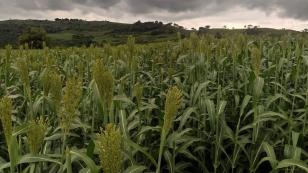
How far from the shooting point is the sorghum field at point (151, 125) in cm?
235

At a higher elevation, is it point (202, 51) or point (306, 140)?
point (202, 51)

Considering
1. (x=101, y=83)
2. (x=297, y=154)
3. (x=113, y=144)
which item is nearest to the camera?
(x=113, y=144)

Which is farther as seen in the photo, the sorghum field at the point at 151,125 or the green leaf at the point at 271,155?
the green leaf at the point at 271,155

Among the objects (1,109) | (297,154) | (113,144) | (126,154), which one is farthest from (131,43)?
(113,144)

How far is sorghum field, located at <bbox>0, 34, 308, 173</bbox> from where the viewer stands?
7.72ft

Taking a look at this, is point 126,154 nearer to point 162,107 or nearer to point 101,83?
point 101,83

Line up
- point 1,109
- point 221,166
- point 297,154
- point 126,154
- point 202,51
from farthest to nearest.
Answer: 1. point 202,51
2. point 221,166
3. point 297,154
4. point 126,154
5. point 1,109

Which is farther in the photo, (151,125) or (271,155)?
(151,125)

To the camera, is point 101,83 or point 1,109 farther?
point 101,83

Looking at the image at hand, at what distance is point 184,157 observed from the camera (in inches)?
172

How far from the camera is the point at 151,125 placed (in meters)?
5.08

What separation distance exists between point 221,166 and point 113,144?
2929mm

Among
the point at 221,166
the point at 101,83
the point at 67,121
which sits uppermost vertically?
the point at 101,83

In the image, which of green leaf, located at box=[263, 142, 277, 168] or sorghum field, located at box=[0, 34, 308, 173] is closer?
sorghum field, located at box=[0, 34, 308, 173]
